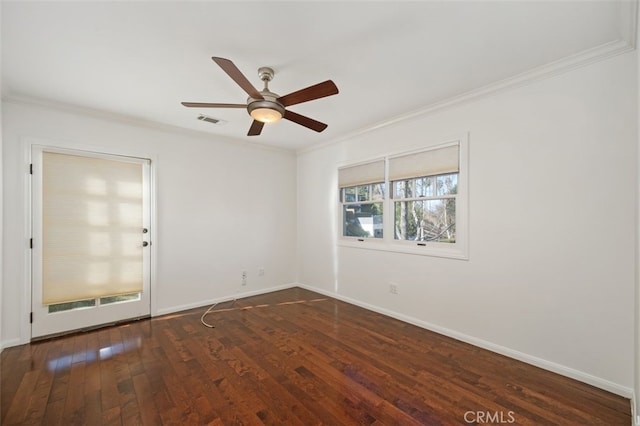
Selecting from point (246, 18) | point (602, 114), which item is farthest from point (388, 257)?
point (246, 18)

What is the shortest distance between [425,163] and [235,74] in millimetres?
2426

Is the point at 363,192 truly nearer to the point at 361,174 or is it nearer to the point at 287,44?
the point at 361,174

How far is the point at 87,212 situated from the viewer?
10.9 feet

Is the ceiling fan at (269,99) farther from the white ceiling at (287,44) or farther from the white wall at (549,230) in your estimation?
the white wall at (549,230)

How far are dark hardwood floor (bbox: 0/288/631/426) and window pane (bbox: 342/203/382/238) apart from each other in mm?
1400

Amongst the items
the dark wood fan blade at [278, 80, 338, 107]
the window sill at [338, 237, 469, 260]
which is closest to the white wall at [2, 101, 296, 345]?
the window sill at [338, 237, 469, 260]

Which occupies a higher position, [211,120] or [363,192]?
[211,120]

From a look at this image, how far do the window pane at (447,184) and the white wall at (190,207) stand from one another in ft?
9.38

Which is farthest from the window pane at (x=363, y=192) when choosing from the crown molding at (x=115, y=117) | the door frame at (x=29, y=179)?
the door frame at (x=29, y=179)

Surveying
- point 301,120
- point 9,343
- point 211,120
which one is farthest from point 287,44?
point 9,343

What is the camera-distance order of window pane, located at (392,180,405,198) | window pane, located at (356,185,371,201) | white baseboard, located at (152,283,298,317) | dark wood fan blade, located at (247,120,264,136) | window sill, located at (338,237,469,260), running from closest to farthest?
1. dark wood fan blade, located at (247,120,264,136)
2. window sill, located at (338,237,469,260)
3. window pane, located at (392,180,405,198)
4. white baseboard, located at (152,283,298,317)
5. window pane, located at (356,185,371,201)

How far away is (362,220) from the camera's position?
432 centimetres

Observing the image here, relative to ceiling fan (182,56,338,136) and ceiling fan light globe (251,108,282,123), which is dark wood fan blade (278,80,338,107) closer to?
ceiling fan (182,56,338,136)

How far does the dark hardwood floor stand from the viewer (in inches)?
74.4
